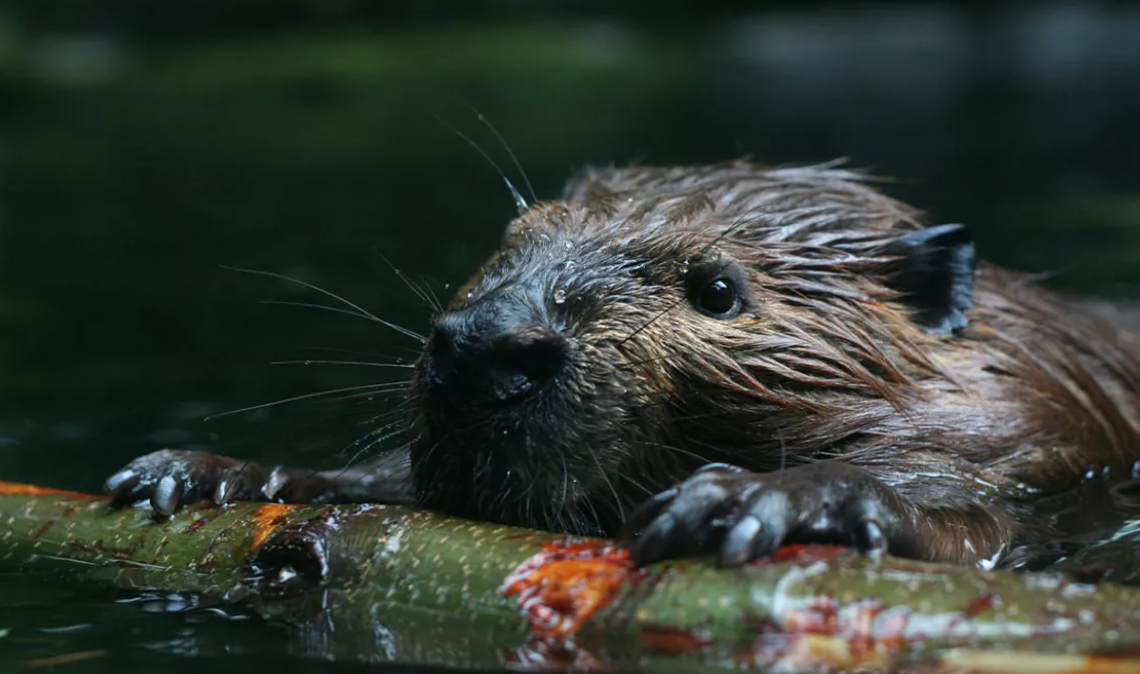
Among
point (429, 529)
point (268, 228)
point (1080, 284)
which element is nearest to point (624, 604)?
point (429, 529)

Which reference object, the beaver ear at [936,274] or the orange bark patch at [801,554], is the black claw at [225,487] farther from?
the beaver ear at [936,274]

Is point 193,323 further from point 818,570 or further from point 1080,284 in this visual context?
point 818,570

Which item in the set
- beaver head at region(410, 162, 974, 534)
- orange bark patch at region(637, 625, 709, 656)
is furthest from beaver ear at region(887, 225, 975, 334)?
orange bark patch at region(637, 625, 709, 656)

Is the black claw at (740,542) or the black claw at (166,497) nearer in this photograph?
the black claw at (740,542)

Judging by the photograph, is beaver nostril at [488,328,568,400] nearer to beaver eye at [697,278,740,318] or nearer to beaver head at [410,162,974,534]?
beaver head at [410,162,974,534]

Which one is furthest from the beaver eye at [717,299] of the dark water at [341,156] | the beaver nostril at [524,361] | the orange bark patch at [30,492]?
the orange bark patch at [30,492]

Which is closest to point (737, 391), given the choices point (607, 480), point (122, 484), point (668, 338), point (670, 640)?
point (668, 338)
